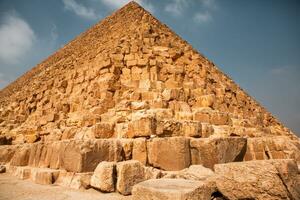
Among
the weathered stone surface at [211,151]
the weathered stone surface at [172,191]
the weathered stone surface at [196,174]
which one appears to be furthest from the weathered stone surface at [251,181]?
the weathered stone surface at [211,151]

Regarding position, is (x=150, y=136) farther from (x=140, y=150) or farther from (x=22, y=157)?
(x=22, y=157)

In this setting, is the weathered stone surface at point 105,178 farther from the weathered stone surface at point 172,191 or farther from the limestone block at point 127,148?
the weathered stone surface at point 172,191

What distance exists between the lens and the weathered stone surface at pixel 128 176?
411 cm

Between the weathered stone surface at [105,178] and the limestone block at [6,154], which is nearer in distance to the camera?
the weathered stone surface at [105,178]

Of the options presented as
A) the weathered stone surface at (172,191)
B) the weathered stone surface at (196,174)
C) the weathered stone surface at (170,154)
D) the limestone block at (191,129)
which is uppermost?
the limestone block at (191,129)

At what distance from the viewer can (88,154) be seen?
4.83m

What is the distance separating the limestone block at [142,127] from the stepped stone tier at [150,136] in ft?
0.07

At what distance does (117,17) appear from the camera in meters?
14.0

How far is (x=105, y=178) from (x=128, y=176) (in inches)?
15.9

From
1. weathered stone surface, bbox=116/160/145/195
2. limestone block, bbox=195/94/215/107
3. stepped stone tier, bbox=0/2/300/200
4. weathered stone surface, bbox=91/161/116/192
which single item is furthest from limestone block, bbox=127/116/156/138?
limestone block, bbox=195/94/215/107

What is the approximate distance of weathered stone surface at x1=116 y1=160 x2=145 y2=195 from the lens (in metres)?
4.11

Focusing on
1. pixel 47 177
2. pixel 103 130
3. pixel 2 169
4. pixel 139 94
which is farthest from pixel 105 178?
pixel 2 169

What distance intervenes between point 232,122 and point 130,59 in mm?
3932

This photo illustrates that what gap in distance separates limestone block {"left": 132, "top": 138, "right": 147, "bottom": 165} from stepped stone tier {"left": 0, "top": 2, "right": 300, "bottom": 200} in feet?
0.07
